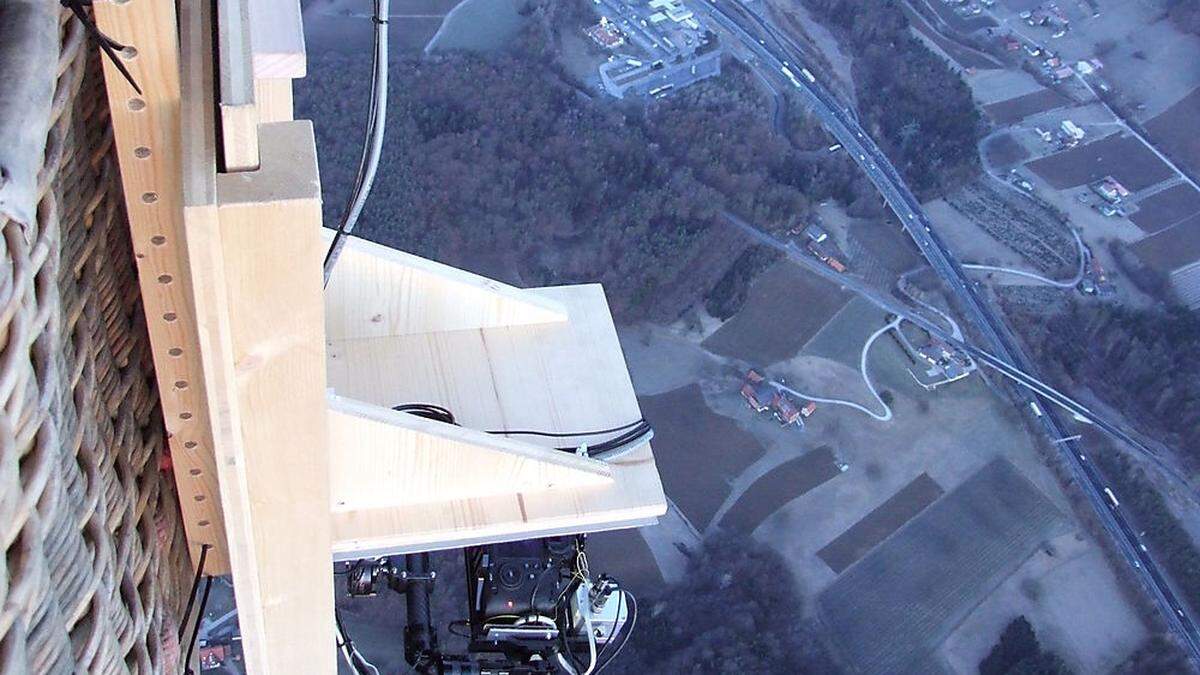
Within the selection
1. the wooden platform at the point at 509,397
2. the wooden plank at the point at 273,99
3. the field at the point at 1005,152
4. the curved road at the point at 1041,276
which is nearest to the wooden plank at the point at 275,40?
the wooden plank at the point at 273,99

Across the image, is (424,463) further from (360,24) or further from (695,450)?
(360,24)

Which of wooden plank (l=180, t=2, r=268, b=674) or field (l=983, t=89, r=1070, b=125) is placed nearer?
wooden plank (l=180, t=2, r=268, b=674)

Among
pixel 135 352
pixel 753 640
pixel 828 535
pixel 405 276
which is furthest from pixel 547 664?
pixel 828 535

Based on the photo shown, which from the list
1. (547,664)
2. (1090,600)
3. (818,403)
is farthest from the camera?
(818,403)

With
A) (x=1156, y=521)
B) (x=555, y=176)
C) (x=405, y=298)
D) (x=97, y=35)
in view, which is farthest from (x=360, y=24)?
(x=97, y=35)

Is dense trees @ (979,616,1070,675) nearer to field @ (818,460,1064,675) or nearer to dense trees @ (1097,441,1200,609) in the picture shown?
field @ (818,460,1064,675)

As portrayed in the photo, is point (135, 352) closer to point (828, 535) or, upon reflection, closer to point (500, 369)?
point (500, 369)

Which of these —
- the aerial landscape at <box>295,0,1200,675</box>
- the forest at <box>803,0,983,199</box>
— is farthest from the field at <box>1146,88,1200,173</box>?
the forest at <box>803,0,983,199</box>

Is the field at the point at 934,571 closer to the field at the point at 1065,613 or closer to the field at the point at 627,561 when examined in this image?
the field at the point at 1065,613
